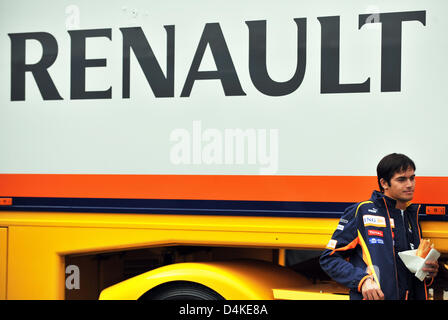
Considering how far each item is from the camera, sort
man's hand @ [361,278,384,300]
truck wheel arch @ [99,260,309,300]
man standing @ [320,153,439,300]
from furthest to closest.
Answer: truck wheel arch @ [99,260,309,300]
man standing @ [320,153,439,300]
man's hand @ [361,278,384,300]

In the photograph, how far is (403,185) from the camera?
271 cm

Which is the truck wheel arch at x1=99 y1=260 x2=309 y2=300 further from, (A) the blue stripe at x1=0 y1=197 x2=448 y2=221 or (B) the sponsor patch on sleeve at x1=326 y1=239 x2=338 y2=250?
(B) the sponsor patch on sleeve at x1=326 y1=239 x2=338 y2=250

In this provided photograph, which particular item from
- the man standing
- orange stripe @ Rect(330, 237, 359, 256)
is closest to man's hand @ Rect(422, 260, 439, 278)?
the man standing

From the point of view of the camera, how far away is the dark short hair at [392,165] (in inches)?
106

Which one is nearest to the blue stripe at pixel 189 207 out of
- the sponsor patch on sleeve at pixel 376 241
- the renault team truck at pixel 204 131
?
the renault team truck at pixel 204 131

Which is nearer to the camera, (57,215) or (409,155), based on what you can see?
(409,155)

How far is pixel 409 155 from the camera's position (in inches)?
113

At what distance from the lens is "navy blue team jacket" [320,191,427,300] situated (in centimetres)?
268

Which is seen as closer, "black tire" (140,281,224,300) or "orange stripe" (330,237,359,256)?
"orange stripe" (330,237,359,256)
